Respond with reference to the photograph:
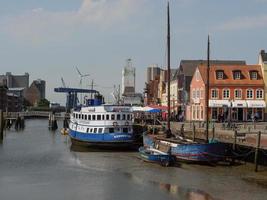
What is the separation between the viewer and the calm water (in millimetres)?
31641

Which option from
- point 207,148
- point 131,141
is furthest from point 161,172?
point 131,141

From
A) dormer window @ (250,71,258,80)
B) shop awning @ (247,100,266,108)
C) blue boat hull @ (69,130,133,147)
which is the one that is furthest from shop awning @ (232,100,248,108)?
blue boat hull @ (69,130,133,147)

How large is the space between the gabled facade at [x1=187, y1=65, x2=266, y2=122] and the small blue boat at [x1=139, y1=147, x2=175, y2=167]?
38.0m

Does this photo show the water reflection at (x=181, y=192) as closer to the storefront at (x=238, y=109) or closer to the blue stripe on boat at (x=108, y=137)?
the blue stripe on boat at (x=108, y=137)

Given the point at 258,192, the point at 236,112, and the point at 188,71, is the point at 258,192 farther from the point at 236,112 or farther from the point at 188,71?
the point at 188,71

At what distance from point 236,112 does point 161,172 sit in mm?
46669

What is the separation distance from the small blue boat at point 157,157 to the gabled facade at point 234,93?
38.0m

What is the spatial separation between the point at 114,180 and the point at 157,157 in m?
7.36

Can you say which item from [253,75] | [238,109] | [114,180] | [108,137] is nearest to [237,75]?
[253,75]

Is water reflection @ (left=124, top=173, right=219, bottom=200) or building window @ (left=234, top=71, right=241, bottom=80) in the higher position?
building window @ (left=234, top=71, right=241, bottom=80)

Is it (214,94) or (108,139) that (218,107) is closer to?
(214,94)

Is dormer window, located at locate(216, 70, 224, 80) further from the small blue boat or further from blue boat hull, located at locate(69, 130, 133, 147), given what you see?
the small blue boat

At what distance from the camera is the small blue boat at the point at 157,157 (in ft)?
141

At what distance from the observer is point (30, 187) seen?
34.2m
